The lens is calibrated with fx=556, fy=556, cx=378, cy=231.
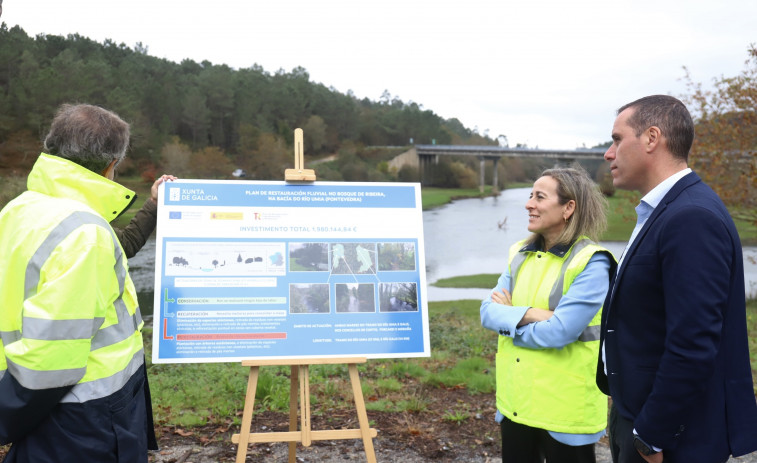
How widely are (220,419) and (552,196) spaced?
3348 mm

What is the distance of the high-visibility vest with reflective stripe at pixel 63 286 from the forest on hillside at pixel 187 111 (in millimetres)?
16218

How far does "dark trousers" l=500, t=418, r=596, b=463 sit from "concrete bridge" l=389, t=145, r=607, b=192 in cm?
5339

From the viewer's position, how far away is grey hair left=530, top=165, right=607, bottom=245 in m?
2.83

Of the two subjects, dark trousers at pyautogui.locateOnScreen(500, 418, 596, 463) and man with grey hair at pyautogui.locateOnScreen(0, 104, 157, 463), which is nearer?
man with grey hair at pyautogui.locateOnScreen(0, 104, 157, 463)

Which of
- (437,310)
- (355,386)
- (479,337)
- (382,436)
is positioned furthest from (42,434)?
(437,310)

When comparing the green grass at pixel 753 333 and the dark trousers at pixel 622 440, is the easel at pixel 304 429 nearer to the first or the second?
the dark trousers at pixel 622 440

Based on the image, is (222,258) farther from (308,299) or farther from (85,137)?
(85,137)

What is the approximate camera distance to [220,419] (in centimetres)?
466

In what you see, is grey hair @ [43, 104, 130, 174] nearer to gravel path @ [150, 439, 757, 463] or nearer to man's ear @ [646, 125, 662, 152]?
man's ear @ [646, 125, 662, 152]

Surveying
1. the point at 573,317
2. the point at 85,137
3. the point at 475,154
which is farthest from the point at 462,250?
the point at 475,154

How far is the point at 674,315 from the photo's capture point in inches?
73.8

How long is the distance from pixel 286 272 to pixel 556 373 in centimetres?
167

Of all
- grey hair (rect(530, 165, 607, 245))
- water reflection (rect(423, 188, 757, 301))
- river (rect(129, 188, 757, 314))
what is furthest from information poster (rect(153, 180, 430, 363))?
water reflection (rect(423, 188, 757, 301))

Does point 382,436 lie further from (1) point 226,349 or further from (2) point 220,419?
(1) point 226,349
